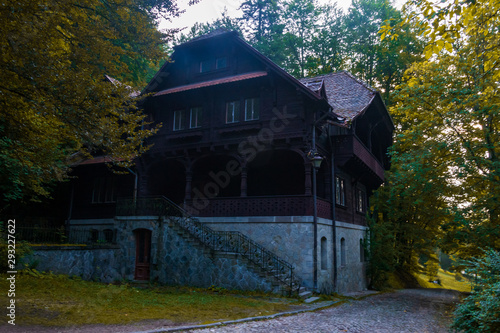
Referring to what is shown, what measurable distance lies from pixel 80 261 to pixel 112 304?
5985 millimetres

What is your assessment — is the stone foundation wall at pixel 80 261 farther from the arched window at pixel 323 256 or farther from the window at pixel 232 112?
the arched window at pixel 323 256

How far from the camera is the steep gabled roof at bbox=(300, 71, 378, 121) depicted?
802 inches

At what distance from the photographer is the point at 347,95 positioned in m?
22.8

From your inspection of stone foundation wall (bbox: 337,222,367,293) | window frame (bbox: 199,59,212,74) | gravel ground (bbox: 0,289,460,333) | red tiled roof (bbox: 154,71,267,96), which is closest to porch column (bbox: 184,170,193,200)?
red tiled roof (bbox: 154,71,267,96)

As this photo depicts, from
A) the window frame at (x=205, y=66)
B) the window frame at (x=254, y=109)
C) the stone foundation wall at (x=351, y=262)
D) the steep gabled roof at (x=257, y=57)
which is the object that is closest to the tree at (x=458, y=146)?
the stone foundation wall at (x=351, y=262)

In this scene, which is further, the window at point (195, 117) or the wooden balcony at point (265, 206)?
the window at point (195, 117)

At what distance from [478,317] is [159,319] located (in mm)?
7181

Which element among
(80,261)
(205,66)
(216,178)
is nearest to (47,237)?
(80,261)

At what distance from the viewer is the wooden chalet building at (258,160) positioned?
17406 millimetres

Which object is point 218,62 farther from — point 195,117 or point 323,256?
point 323,256

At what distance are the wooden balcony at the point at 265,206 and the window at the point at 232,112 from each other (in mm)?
4353

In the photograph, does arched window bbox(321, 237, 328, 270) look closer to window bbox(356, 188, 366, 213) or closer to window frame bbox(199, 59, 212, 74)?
window bbox(356, 188, 366, 213)

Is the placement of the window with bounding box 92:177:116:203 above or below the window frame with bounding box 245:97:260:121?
below

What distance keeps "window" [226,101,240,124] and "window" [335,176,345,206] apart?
632 centimetres
